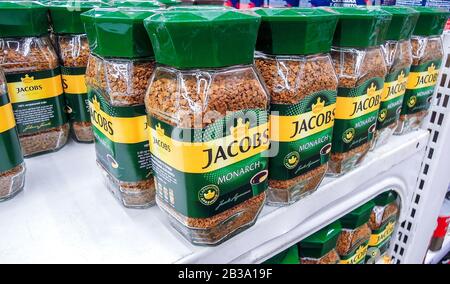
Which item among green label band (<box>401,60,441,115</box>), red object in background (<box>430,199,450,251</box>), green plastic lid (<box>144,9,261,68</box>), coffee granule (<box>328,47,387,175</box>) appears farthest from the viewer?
red object in background (<box>430,199,450,251</box>)

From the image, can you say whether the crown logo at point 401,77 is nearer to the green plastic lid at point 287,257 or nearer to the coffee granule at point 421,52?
the coffee granule at point 421,52

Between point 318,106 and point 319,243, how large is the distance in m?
0.35

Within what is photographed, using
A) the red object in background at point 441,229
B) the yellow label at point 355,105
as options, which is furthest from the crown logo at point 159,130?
the red object in background at point 441,229

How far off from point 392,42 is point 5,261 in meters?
0.78

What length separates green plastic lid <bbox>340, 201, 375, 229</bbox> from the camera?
0.81 metres

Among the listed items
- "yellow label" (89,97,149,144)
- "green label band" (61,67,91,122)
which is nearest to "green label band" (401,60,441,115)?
"yellow label" (89,97,149,144)

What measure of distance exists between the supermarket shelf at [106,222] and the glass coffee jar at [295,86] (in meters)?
0.08

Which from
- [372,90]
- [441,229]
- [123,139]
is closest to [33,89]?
[123,139]

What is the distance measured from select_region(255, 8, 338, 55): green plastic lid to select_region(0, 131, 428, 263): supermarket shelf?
0.27 m

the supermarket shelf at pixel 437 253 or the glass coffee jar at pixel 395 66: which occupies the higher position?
the glass coffee jar at pixel 395 66

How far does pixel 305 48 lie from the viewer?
0.49m

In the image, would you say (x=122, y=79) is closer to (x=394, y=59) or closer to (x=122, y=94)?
(x=122, y=94)

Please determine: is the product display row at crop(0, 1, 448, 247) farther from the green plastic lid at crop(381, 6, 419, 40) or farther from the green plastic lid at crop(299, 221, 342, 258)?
the green plastic lid at crop(299, 221, 342, 258)

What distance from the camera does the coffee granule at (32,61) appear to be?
0.61m
